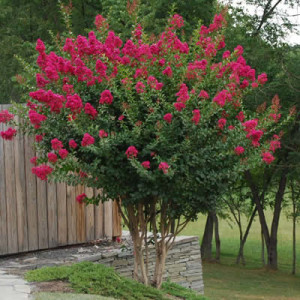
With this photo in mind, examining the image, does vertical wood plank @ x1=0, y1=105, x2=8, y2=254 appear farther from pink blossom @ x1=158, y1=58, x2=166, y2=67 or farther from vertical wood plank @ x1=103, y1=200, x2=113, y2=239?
pink blossom @ x1=158, y1=58, x2=166, y2=67

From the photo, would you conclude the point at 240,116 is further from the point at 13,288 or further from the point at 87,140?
the point at 13,288

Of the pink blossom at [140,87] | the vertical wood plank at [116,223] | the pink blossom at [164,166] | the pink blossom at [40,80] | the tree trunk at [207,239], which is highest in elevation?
the pink blossom at [40,80]

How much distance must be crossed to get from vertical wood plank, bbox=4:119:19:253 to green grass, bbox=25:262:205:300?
121cm

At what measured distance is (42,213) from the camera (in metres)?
7.33

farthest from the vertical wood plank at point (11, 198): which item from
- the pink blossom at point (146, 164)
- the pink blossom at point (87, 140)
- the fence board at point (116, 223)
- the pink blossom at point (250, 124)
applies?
the pink blossom at point (250, 124)

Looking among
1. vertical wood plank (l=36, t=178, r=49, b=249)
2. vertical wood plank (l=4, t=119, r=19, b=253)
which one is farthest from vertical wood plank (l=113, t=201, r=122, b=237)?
vertical wood plank (l=4, t=119, r=19, b=253)

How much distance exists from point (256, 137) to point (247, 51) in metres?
8.76

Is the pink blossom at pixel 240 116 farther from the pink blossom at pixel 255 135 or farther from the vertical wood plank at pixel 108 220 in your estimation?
the vertical wood plank at pixel 108 220

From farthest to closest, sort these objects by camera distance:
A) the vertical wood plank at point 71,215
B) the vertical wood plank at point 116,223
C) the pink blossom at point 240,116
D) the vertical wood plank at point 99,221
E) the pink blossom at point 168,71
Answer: the vertical wood plank at point 116,223
the vertical wood plank at point 99,221
the vertical wood plank at point 71,215
the pink blossom at point 240,116
the pink blossom at point 168,71

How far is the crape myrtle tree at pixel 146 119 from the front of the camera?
5344 mm

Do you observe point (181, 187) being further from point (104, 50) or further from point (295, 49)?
point (295, 49)

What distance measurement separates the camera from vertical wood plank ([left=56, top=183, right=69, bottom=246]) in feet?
24.5

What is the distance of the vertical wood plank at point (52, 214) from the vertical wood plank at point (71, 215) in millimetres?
213

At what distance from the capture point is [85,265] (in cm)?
600
